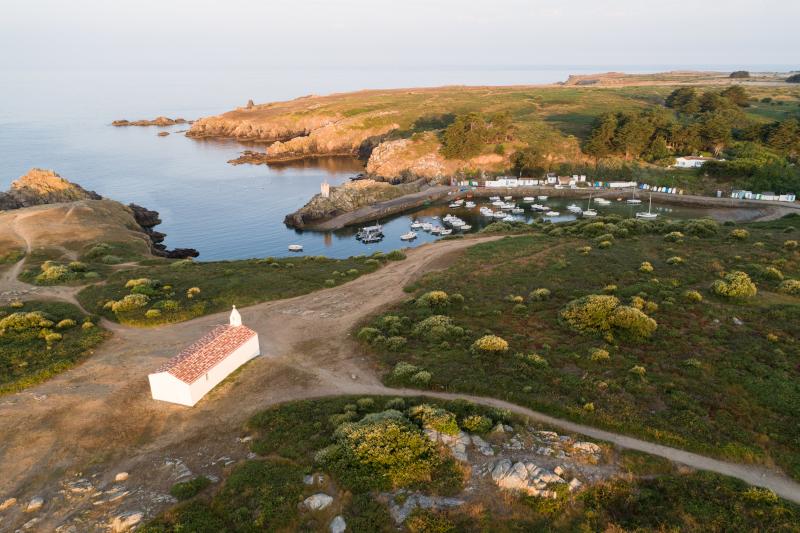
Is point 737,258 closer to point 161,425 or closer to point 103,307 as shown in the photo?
point 161,425

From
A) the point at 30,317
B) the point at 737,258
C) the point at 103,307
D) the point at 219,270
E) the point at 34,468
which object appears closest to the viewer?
the point at 34,468

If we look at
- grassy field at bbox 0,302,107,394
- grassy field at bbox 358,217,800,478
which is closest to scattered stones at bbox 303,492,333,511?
grassy field at bbox 358,217,800,478

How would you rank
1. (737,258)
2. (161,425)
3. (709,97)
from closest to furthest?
(161,425), (737,258), (709,97)

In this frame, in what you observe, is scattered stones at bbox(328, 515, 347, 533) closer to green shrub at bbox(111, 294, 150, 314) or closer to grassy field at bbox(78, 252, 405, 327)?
grassy field at bbox(78, 252, 405, 327)

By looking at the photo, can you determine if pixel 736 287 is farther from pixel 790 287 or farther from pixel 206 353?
pixel 206 353

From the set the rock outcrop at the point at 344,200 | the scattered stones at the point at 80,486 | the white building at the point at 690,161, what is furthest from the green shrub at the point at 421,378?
the white building at the point at 690,161

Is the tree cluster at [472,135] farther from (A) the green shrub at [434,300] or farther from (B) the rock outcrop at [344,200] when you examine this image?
(A) the green shrub at [434,300]

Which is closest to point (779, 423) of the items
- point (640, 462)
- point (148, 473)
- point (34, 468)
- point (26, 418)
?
point (640, 462)
